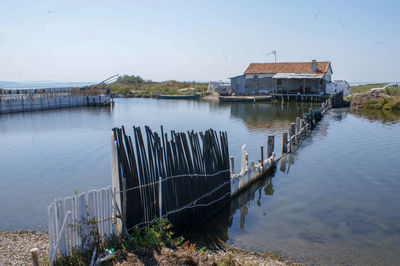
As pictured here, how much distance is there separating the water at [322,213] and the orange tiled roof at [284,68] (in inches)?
1753

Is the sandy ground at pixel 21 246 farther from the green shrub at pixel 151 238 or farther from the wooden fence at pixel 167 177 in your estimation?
the wooden fence at pixel 167 177

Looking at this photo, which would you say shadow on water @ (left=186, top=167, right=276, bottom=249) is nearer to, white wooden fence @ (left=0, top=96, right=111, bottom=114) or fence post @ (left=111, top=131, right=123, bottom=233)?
fence post @ (left=111, top=131, right=123, bottom=233)

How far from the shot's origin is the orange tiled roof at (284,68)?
6165 centimetres

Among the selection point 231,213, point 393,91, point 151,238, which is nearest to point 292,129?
point 231,213

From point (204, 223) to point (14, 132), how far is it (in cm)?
2424

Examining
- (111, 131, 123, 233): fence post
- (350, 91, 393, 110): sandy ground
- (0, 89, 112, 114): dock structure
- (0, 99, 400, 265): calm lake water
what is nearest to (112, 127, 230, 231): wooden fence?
(111, 131, 123, 233): fence post

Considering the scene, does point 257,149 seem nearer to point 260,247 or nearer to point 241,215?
point 241,215

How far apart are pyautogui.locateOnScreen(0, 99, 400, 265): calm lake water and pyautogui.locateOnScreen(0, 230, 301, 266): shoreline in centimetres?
88

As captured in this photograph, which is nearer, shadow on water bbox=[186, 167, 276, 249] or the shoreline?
the shoreline

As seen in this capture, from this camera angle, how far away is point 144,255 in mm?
6543

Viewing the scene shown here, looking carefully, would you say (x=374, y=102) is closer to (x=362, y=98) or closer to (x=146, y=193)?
(x=362, y=98)

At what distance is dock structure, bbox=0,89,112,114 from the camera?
44.1m

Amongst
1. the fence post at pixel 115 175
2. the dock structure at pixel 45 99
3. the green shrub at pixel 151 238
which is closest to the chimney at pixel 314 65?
the dock structure at pixel 45 99

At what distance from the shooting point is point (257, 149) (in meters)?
21.5
